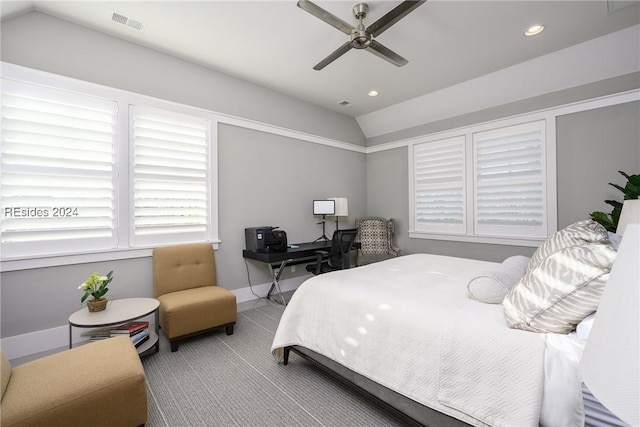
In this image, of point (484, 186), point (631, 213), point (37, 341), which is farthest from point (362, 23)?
point (37, 341)

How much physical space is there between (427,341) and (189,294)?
7.75 ft

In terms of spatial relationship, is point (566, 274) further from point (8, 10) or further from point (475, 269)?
point (8, 10)

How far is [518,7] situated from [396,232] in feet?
11.5

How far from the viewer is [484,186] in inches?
160

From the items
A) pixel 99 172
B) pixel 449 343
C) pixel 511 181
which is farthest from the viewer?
pixel 511 181

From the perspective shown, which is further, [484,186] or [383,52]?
[484,186]

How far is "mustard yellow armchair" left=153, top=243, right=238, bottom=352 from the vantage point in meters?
2.48

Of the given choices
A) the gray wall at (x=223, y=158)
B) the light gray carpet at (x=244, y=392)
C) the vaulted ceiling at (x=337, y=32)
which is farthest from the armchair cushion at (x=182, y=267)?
the vaulted ceiling at (x=337, y=32)

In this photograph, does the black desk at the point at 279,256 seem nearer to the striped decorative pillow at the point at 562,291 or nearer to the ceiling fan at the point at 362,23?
the ceiling fan at the point at 362,23

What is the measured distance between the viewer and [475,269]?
2467mm

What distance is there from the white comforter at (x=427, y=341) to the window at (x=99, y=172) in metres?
2.07

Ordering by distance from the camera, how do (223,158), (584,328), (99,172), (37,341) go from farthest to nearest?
(223,158)
(99,172)
(37,341)
(584,328)

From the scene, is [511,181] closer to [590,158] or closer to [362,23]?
[590,158]

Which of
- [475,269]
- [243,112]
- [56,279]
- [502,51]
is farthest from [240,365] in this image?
[502,51]
